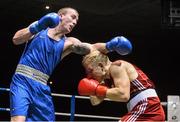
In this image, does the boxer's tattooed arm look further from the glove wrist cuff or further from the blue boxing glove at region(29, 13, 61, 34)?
the glove wrist cuff

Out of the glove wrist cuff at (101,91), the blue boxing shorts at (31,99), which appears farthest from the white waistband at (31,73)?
the glove wrist cuff at (101,91)

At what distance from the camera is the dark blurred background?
756 centimetres

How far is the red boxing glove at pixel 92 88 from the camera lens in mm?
2680

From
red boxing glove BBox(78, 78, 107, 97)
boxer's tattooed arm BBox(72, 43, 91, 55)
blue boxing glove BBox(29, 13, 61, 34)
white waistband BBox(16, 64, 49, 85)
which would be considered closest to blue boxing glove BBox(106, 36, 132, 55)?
boxer's tattooed arm BBox(72, 43, 91, 55)

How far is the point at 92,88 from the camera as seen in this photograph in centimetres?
273

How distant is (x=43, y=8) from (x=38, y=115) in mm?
5373

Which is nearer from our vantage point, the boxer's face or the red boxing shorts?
the red boxing shorts

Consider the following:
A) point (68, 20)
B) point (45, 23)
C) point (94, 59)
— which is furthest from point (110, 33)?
point (94, 59)

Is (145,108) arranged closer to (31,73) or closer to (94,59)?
(94,59)

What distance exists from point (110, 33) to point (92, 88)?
6582 millimetres

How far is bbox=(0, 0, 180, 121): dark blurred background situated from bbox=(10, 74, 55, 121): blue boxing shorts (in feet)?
11.2

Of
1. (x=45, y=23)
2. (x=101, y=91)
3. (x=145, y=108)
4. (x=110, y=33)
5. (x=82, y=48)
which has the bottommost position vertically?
(x=145, y=108)

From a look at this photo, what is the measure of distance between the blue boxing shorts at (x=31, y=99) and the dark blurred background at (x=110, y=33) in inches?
134

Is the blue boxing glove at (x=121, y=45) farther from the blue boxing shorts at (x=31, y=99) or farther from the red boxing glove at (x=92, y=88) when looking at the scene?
the blue boxing shorts at (x=31, y=99)
